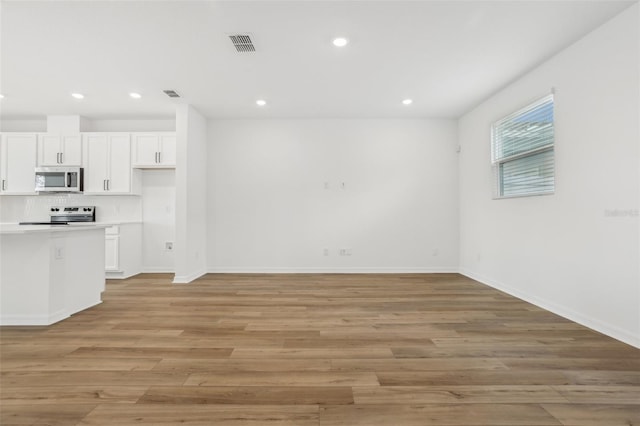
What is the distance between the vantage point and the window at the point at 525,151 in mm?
3521

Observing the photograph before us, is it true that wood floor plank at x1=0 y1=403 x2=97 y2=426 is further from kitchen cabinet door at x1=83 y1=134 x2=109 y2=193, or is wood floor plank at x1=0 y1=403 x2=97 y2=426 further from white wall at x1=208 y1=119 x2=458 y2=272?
kitchen cabinet door at x1=83 y1=134 x2=109 y2=193

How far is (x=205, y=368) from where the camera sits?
2.10 meters

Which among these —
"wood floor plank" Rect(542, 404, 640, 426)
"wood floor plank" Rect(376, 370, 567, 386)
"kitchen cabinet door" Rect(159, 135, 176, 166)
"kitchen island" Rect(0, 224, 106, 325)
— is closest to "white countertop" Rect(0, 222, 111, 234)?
"kitchen island" Rect(0, 224, 106, 325)

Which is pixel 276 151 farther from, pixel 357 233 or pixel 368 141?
pixel 357 233

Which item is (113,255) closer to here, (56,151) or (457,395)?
(56,151)

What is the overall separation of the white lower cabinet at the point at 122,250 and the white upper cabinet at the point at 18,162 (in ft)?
5.66

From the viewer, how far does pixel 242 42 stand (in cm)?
310

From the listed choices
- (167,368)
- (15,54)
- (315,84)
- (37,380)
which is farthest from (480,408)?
(15,54)

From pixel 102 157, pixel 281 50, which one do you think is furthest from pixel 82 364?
pixel 102 157

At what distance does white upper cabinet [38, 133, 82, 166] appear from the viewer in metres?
5.35

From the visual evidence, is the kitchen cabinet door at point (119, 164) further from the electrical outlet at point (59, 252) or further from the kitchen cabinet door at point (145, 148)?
the electrical outlet at point (59, 252)

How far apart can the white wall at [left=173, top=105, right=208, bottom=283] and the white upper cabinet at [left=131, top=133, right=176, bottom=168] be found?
1.61ft

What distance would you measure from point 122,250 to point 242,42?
4.06 metres

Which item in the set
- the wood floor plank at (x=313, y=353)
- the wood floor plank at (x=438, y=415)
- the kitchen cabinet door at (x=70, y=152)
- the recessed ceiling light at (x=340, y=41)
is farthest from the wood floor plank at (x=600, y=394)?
the kitchen cabinet door at (x=70, y=152)
